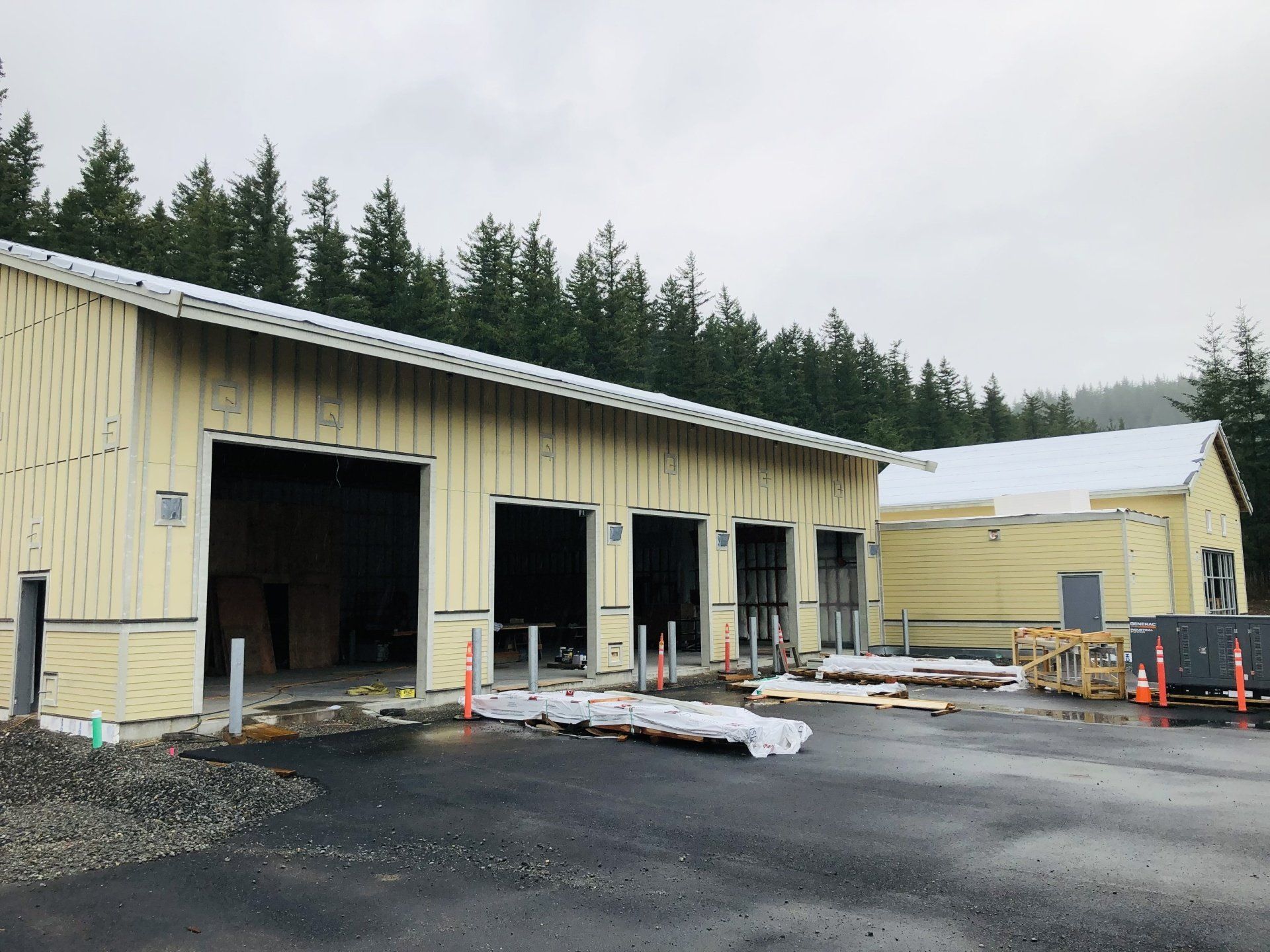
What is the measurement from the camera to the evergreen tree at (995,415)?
7841 centimetres

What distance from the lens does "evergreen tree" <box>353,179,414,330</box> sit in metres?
40.9

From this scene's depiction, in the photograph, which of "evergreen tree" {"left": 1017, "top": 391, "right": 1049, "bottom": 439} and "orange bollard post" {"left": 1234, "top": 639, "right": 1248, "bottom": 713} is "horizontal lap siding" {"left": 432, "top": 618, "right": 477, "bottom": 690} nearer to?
"orange bollard post" {"left": 1234, "top": 639, "right": 1248, "bottom": 713}


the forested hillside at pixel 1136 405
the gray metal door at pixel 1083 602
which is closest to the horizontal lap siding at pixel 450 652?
the gray metal door at pixel 1083 602

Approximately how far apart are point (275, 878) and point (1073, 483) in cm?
2605

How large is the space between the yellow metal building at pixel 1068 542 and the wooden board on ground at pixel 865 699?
8177 mm

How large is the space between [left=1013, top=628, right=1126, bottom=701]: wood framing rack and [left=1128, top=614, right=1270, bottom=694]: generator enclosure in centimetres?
72

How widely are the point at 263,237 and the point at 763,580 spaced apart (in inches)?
1114

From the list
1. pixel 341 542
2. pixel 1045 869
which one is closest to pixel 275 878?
pixel 1045 869

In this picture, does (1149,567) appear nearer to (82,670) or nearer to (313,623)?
(313,623)

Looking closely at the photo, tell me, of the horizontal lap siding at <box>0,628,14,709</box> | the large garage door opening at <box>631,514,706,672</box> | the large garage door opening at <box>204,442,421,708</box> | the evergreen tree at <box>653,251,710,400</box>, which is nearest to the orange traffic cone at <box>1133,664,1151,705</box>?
the large garage door opening at <box>631,514,706,672</box>

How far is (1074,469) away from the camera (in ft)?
92.5

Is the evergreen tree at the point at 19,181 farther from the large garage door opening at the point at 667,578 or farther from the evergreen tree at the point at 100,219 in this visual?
the large garage door opening at the point at 667,578

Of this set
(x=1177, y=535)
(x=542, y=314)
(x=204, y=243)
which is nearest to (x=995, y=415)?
(x=542, y=314)

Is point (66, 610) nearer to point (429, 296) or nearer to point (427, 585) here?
point (427, 585)
